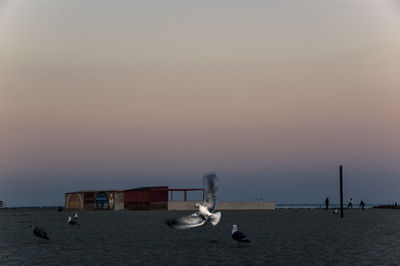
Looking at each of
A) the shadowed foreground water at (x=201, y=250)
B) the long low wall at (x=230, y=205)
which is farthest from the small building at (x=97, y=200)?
the shadowed foreground water at (x=201, y=250)

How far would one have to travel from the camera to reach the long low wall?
161 m

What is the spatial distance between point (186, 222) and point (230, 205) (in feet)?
476

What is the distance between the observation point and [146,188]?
6531 inches

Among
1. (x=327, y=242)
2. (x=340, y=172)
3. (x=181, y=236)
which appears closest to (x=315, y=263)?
(x=327, y=242)

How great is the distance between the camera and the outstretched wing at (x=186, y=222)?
28642mm

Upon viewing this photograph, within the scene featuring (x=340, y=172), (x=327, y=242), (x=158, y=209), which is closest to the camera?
(x=327, y=242)

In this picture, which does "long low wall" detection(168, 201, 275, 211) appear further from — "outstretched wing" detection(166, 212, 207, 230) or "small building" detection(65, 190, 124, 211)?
"outstretched wing" detection(166, 212, 207, 230)

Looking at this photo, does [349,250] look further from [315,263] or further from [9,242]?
[9,242]

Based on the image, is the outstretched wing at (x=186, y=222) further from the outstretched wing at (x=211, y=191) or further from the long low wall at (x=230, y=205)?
the long low wall at (x=230, y=205)

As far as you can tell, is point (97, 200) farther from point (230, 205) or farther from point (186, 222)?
point (186, 222)

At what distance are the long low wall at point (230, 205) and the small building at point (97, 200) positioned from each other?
14.1m

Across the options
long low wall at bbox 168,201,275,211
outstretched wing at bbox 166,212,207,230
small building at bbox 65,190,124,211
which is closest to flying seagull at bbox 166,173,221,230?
outstretched wing at bbox 166,212,207,230

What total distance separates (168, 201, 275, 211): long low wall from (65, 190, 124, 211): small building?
46.4 feet

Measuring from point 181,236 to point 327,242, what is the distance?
43.6 feet
